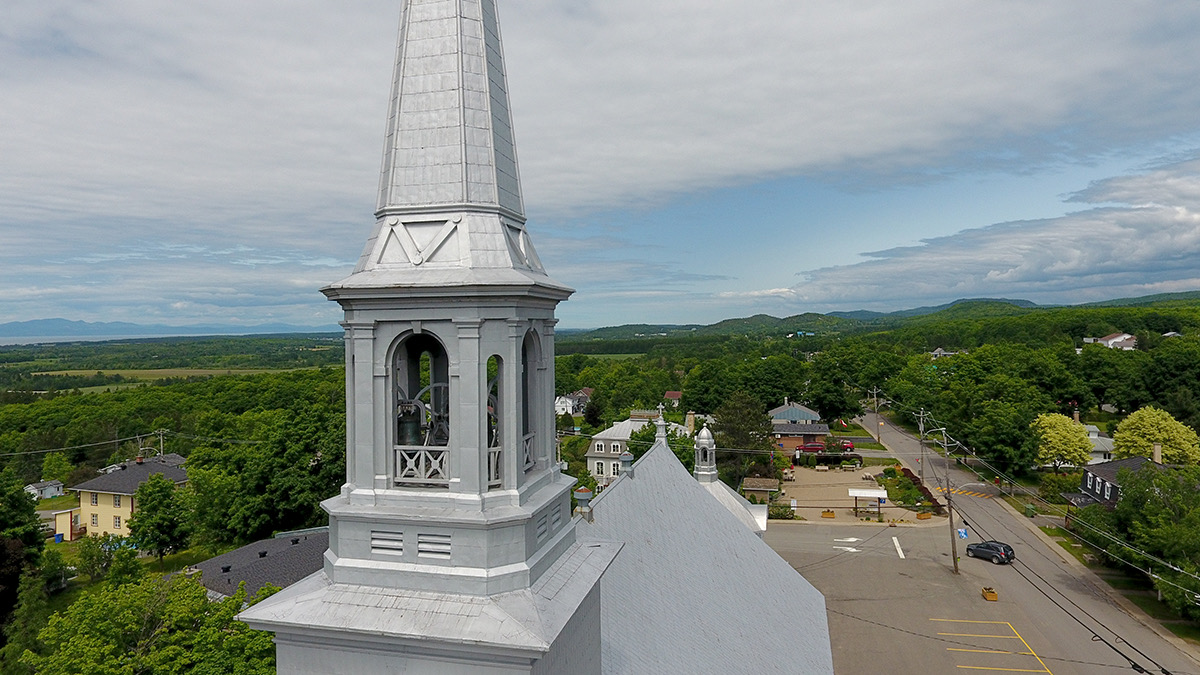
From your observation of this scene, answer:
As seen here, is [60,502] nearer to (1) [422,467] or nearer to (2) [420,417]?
(2) [420,417]

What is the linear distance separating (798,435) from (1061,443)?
86.9 feet

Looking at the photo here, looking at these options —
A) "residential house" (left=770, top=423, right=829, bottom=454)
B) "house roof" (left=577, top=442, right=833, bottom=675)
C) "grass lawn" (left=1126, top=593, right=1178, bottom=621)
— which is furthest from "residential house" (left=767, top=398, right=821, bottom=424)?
"house roof" (left=577, top=442, right=833, bottom=675)

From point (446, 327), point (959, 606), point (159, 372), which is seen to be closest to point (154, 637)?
point (446, 327)

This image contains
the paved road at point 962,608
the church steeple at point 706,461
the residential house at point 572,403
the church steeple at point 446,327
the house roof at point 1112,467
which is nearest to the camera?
the church steeple at point 446,327

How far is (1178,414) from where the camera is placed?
226 feet

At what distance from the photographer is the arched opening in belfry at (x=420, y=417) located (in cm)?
835

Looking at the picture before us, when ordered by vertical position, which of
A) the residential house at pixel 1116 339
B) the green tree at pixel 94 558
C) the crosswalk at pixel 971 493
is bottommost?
the crosswalk at pixel 971 493

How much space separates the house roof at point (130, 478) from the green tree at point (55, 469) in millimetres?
17249

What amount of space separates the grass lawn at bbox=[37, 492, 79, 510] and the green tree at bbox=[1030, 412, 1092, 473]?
82926 millimetres

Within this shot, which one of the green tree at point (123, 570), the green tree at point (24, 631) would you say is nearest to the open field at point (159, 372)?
the green tree at point (123, 570)

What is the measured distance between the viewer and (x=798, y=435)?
77.0 metres

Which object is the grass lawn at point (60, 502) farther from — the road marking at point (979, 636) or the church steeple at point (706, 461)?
the road marking at point (979, 636)

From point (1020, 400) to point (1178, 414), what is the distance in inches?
730

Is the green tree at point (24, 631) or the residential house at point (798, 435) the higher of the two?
the green tree at point (24, 631)
